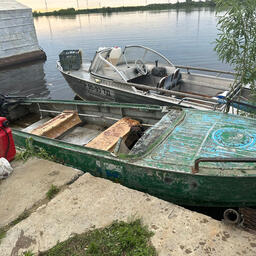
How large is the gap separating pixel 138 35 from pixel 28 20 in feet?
47.3

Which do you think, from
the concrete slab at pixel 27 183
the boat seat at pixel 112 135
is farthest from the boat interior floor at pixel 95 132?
the concrete slab at pixel 27 183

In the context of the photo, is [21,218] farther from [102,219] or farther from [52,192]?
[102,219]

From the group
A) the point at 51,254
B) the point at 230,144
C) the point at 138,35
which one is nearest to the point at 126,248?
the point at 51,254

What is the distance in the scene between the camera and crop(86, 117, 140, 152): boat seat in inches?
226

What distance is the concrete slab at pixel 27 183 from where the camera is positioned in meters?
3.42

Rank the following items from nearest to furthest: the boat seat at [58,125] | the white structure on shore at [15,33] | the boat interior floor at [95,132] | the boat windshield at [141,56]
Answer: the boat interior floor at [95,132]
the boat seat at [58,125]
the boat windshield at [141,56]
the white structure on shore at [15,33]

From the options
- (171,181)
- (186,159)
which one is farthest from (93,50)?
(171,181)

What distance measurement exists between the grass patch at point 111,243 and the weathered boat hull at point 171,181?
138cm

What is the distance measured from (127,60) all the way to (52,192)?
8174 mm

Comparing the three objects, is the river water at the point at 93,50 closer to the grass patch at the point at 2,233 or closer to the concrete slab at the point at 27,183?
the concrete slab at the point at 27,183

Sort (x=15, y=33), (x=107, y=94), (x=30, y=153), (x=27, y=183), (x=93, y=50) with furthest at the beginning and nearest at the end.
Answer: (x=93, y=50) < (x=15, y=33) < (x=107, y=94) < (x=30, y=153) < (x=27, y=183)

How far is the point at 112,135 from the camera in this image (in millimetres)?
6184

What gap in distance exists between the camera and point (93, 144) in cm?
586

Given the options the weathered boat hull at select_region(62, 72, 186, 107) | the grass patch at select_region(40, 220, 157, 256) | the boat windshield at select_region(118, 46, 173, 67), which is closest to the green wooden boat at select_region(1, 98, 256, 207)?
the grass patch at select_region(40, 220, 157, 256)
